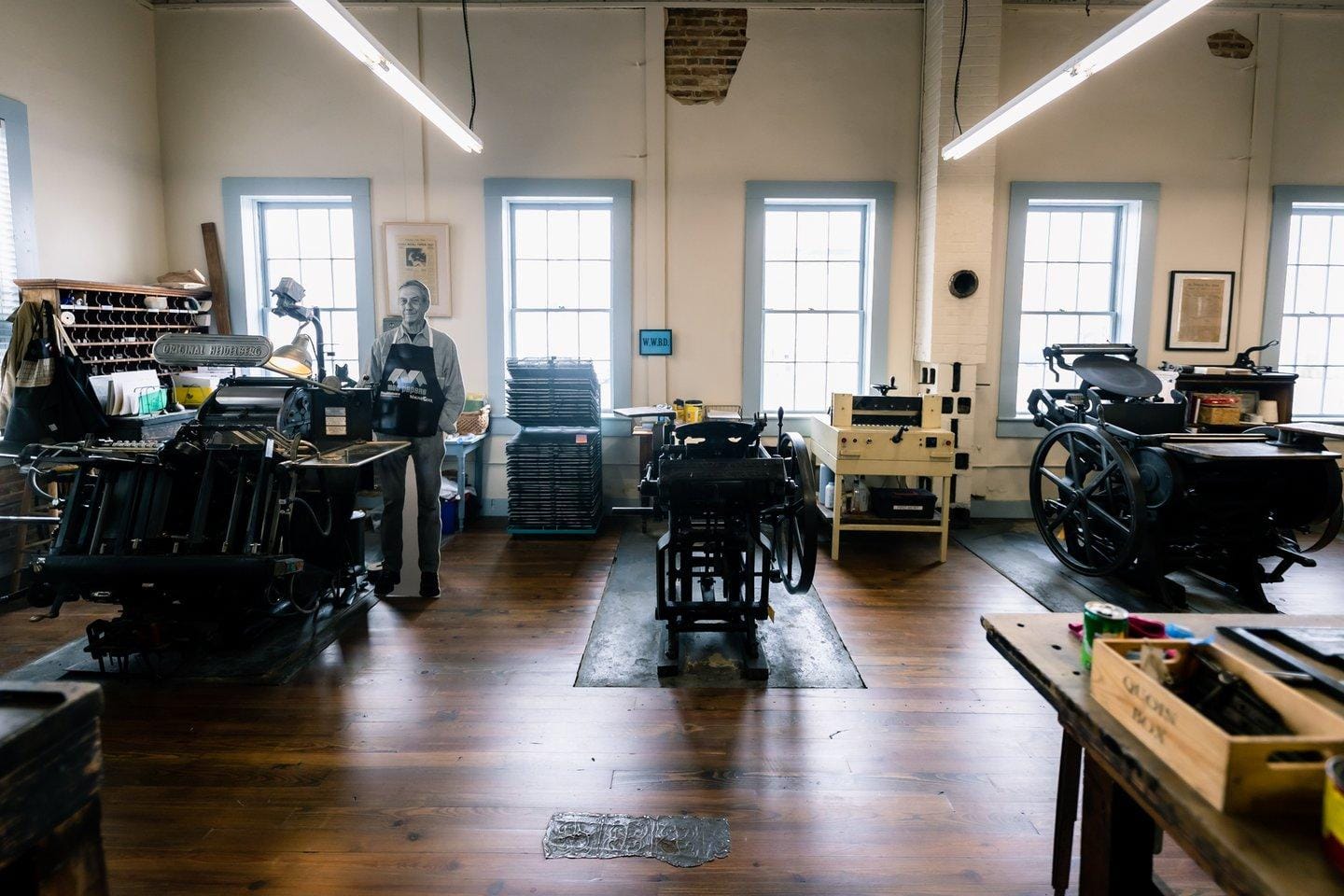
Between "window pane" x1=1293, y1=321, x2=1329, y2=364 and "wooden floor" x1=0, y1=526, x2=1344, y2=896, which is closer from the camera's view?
"wooden floor" x1=0, y1=526, x2=1344, y2=896

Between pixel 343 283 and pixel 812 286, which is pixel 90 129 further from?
pixel 812 286

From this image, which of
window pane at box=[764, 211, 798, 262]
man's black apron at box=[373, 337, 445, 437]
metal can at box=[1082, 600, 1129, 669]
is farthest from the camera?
window pane at box=[764, 211, 798, 262]

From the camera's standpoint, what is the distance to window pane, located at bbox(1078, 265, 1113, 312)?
6641 mm

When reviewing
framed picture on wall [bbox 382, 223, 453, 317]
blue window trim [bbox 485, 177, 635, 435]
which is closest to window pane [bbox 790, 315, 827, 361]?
blue window trim [bbox 485, 177, 635, 435]

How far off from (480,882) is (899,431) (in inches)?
158

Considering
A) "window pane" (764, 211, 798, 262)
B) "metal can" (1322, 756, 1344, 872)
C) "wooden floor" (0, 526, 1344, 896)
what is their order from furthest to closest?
"window pane" (764, 211, 798, 262), "wooden floor" (0, 526, 1344, 896), "metal can" (1322, 756, 1344, 872)

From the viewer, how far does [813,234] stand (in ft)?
21.6

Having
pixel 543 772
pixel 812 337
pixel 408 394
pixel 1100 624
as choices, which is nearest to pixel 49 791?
pixel 1100 624

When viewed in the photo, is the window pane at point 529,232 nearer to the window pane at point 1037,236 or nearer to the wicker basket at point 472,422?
the wicker basket at point 472,422

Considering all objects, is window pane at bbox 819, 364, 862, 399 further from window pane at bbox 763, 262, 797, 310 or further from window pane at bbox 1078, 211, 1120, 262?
window pane at bbox 1078, 211, 1120, 262

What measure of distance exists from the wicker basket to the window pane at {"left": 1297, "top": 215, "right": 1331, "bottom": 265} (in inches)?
288

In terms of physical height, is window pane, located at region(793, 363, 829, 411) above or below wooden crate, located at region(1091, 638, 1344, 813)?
above

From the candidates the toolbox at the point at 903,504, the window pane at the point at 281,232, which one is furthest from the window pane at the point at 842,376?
the window pane at the point at 281,232

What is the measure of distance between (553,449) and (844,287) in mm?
2960
